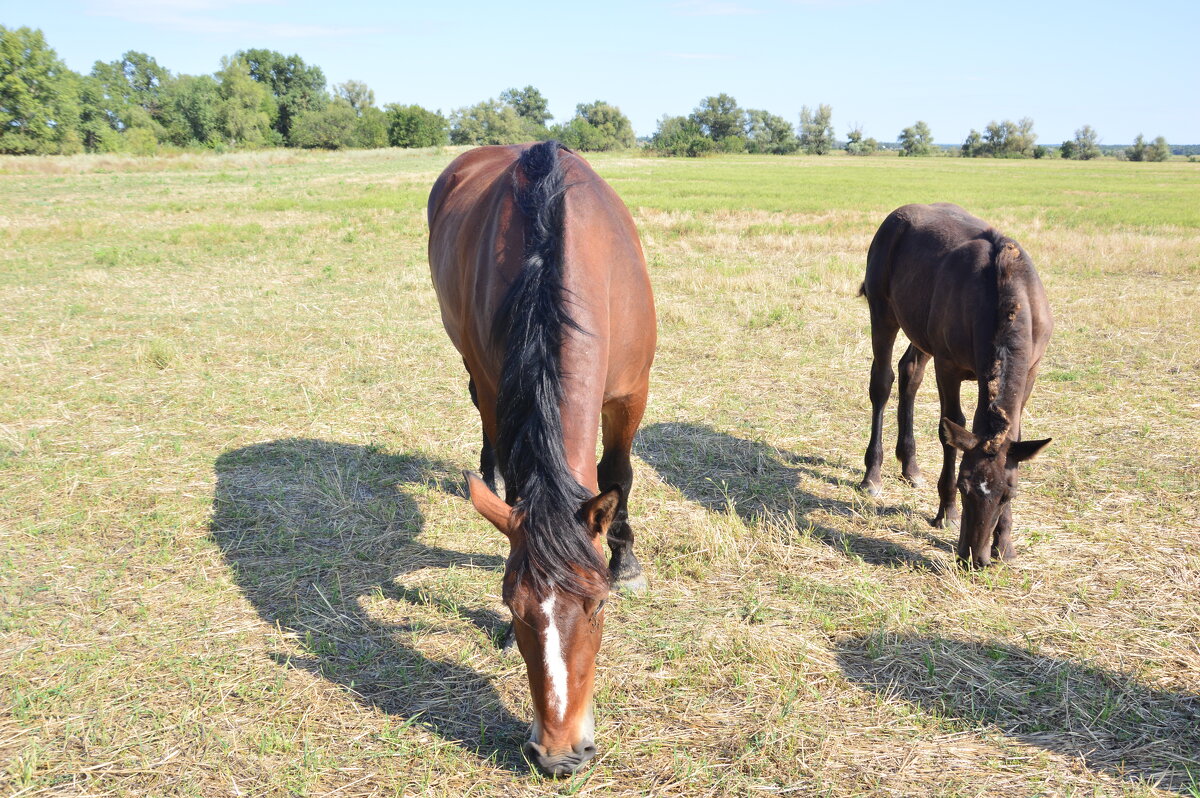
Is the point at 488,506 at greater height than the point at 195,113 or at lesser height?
lesser

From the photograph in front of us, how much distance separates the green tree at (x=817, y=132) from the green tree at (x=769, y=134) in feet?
5.72

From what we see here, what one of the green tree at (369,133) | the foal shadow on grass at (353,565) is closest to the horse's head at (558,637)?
the foal shadow on grass at (353,565)

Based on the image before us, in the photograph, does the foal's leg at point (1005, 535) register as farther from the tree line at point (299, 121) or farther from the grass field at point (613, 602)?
the tree line at point (299, 121)

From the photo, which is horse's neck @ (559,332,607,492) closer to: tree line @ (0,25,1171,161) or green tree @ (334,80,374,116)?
tree line @ (0,25,1171,161)

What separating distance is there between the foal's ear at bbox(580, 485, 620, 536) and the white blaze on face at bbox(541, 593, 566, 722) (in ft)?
0.93

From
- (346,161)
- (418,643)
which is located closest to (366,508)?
(418,643)

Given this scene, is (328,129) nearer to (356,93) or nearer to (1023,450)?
(356,93)

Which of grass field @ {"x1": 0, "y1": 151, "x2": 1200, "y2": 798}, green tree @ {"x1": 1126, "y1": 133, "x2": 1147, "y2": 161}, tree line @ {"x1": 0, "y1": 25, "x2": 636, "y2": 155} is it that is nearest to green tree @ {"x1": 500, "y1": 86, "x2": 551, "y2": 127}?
tree line @ {"x1": 0, "y1": 25, "x2": 636, "y2": 155}

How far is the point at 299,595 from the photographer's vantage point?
3854 mm

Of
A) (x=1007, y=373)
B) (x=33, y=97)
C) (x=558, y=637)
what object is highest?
(x=33, y=97)

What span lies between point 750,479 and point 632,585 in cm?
180

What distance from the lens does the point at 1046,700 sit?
9.95ft

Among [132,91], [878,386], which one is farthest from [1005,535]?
[132,91]

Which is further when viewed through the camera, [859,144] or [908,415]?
[859,144]
